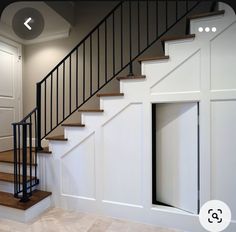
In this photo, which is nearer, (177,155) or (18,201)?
(177,155)

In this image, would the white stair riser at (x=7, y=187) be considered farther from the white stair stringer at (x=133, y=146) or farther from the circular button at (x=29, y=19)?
the circular button at (x=29, y=19)

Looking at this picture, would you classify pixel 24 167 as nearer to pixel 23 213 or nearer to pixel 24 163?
pixel 24 163

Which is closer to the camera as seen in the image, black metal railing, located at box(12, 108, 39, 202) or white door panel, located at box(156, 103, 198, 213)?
white door panel, located at box(156, 103, 198, 213)

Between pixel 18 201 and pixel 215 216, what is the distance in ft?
7.08

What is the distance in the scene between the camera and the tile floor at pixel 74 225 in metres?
2.03

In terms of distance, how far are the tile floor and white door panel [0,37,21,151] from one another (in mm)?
1778

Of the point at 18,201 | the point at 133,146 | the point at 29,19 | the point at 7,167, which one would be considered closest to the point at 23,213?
the point at 18,201

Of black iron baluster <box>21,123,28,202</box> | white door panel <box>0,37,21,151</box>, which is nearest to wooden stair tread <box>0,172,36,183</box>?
black iron baluster <box>21,123,28,202</box>

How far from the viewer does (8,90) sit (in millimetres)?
3623

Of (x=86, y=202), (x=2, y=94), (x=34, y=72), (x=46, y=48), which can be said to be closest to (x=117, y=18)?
(x=46, y=48)

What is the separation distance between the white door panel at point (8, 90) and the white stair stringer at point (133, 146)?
Answer: 1567 millimetres

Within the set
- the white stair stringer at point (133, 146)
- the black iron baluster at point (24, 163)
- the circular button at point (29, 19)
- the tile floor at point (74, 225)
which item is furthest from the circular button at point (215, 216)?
the circular button at point (29, 19)

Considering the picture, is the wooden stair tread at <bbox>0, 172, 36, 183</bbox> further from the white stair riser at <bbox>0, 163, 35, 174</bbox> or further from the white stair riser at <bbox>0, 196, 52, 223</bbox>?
the white stair riser at <bbox>0, 196, 52, 223</bbox>

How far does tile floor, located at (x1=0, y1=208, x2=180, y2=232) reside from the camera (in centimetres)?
203
